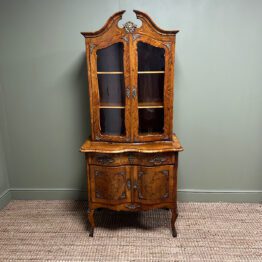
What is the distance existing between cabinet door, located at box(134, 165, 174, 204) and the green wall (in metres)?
0.58

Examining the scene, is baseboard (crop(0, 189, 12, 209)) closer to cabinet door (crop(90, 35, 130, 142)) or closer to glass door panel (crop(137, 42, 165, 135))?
cabinet door (crop(90, 35, 130, 142))

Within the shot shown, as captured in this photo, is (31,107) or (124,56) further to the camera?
(31,107)

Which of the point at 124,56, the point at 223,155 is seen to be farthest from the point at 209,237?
the point at 124,56

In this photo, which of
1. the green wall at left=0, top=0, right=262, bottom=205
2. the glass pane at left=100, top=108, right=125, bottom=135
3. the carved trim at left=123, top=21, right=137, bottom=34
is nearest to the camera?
the carved trim at left=123, top=21, right=137, bottom=34

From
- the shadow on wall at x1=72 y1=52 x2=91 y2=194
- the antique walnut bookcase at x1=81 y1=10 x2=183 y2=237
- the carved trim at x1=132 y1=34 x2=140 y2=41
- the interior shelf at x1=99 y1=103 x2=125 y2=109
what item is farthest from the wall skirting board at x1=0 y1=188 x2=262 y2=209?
the carved trim at x1=132 y1=34 x2=140 y2=41

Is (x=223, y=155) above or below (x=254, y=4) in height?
below

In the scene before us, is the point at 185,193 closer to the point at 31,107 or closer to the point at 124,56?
the point at 124,56

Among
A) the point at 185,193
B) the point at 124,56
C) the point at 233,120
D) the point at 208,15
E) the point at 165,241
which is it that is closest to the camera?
the point at 124,56

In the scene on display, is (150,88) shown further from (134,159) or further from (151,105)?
(134,159)

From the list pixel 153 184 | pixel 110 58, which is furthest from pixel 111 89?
pixel 153 184

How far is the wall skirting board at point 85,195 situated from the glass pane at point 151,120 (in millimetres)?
897

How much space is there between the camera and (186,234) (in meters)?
2.15

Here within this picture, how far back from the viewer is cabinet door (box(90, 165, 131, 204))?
2.02m

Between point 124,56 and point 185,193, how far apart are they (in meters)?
1.55
